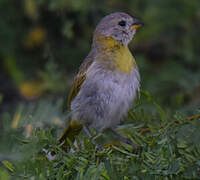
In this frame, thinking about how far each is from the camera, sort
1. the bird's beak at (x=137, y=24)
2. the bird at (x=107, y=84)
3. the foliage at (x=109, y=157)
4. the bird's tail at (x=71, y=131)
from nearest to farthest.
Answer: the foliage at (x=109, y=157), the bird's tail at (x=71, y=131), the bird at (x=107, y=84), the bird's beak at (x=137, y=24)

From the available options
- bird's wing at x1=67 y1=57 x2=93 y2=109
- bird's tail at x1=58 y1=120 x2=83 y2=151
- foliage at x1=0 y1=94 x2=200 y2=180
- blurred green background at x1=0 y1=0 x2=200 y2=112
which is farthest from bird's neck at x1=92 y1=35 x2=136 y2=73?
foliage at x1=0 y1=94 x2=200 y2=180

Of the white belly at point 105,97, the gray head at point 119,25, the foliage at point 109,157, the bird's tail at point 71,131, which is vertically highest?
the gray head at point 119,25

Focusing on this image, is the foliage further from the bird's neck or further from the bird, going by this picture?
the bird's neck

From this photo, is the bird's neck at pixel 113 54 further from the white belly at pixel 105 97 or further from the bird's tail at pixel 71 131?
the bird's tail at pixel 71 131

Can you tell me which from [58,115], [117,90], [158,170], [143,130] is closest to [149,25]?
[117,90]

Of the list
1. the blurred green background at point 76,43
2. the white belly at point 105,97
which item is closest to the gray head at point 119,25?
the blurred green background at point 76,43

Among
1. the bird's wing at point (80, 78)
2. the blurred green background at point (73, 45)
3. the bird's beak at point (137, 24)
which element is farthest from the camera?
the blurred green background at point (73, 45)

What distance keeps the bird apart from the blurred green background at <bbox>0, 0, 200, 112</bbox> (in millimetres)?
329

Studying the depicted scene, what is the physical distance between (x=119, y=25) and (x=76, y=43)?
66 centimetres

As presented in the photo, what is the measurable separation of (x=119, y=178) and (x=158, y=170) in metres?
0.19

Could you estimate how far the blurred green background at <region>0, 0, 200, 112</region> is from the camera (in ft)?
11.6

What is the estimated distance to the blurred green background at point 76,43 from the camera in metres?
3.54

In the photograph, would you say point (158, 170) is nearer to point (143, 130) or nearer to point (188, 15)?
point (143, 130)

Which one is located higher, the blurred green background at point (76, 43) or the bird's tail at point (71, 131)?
the blurred green background at point (76, 43)
